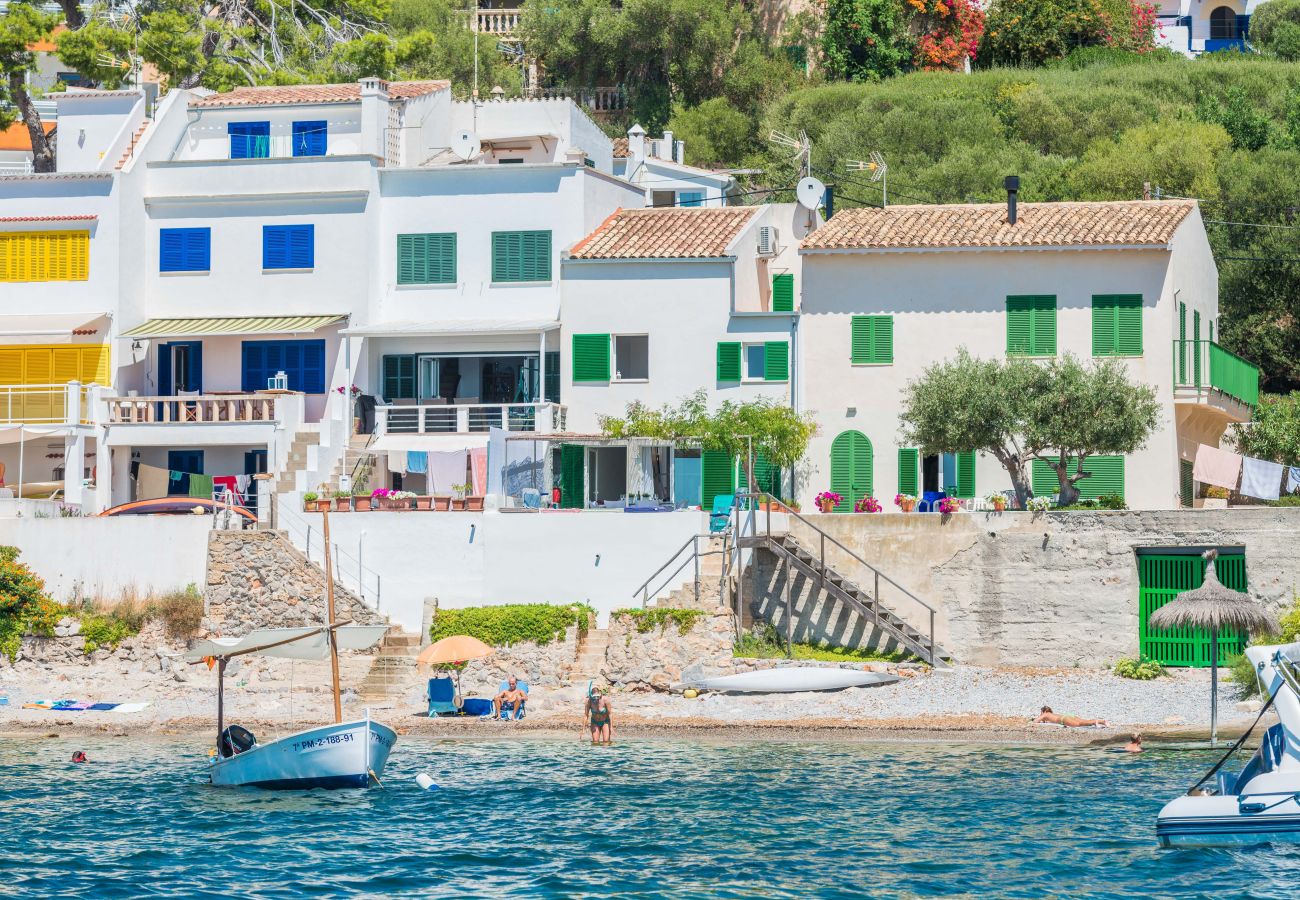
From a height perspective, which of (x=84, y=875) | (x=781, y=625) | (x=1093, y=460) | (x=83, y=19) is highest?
(x=83, y=19)

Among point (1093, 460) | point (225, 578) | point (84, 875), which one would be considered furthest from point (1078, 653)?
point (84, 875)

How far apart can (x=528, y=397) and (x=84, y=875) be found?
24.1 meters

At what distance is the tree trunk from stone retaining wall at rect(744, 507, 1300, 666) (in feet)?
96.8

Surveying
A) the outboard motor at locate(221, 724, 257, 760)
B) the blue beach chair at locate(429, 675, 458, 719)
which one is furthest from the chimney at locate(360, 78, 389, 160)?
the outboard motor at locate(221, 724, 257, 760)

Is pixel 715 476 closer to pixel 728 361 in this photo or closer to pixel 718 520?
pixel 728 361

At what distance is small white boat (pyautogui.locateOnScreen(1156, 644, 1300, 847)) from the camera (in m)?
A: 29.4

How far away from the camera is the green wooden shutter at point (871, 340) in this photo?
1923 inches

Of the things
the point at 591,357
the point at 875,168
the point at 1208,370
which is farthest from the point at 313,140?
the point at 1208,370

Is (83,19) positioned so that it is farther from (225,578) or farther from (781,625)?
(781,625)

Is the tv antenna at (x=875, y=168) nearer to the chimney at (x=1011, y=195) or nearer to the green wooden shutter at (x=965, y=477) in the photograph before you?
the chimney at (x=1011, y=195)

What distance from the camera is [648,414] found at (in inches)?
1949

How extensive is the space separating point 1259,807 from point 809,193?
86.9ft

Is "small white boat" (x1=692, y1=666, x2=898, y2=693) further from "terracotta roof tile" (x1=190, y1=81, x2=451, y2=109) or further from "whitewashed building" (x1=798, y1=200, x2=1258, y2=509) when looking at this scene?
"terracotta roof tile" (x1=190, y1=81, x2=451, y2=109)

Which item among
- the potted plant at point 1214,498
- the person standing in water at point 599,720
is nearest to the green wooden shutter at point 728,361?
the potted plant at point 1214,498
